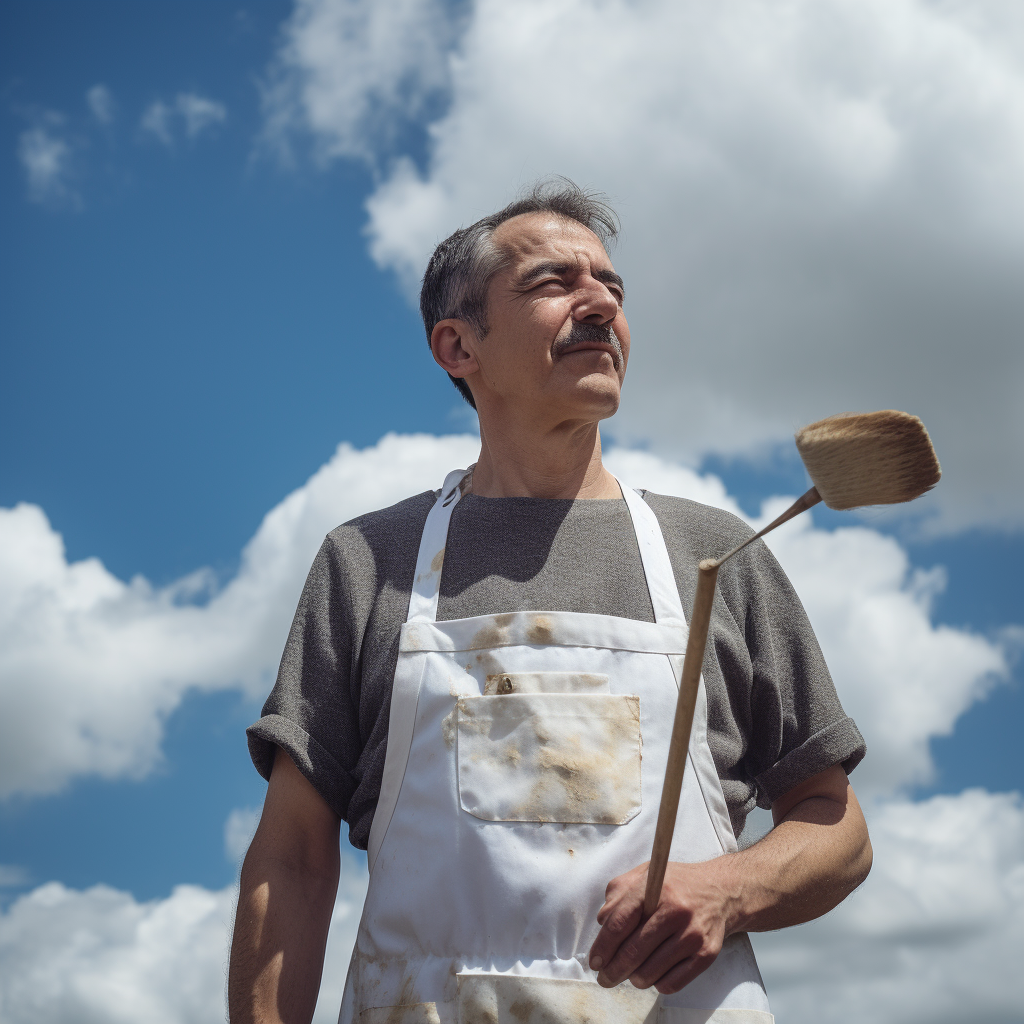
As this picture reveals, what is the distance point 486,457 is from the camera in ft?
10.7

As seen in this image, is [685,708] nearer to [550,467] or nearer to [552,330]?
[550,467]

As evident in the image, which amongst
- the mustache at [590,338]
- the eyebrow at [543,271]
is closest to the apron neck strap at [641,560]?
the mustache at [590,338]

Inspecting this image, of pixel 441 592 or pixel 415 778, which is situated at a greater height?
pixel 441 592

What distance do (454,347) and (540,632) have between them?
4.01 feet

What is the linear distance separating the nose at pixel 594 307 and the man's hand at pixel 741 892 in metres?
1.44

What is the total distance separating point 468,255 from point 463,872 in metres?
1.98

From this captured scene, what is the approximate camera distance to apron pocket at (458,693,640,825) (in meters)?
2.35

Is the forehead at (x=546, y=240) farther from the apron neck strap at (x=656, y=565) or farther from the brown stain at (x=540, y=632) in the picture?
the brown stain at (x=540, y=632)

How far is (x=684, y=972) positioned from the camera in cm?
212

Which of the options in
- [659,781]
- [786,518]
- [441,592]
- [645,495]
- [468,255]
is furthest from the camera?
[468,255]

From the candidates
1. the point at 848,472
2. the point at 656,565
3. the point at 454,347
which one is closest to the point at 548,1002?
the point at 656,565

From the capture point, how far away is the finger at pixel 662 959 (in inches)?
82.1

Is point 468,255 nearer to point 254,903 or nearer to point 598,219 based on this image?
point 598,219

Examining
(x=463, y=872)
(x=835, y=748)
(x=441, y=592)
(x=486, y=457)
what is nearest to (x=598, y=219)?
(x=486, y=457)
